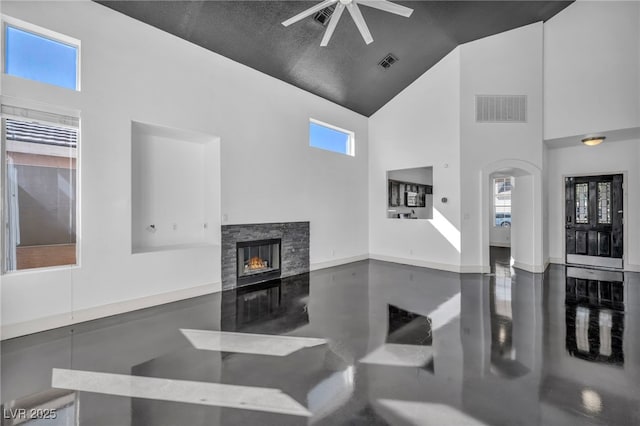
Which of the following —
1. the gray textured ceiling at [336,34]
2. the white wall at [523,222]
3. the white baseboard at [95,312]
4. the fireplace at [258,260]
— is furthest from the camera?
the white wall at [523,222]

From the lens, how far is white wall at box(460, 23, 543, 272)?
6.15 m

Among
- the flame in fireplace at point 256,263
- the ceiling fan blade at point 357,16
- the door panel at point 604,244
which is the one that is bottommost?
the flame in fireplace at point 256,263

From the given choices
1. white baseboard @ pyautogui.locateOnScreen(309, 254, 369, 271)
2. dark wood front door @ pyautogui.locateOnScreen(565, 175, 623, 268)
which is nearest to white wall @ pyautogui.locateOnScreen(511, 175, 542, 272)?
dark wood front door @ pyautogui.locateOnScreen(565, 175, 623, 268)

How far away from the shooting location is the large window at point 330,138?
6770 millimetres

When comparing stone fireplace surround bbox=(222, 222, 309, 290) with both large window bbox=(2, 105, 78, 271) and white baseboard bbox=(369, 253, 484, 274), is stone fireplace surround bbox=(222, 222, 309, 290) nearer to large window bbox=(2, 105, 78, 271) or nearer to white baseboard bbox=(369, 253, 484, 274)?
large window bbox=(2, 105, 78, 271)

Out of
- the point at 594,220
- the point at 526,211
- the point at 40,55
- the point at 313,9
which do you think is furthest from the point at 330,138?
the point at 594,220

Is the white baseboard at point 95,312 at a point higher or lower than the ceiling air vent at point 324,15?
lower

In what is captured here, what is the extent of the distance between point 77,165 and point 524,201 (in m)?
8.03

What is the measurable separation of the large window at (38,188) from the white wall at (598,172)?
9.26 metres

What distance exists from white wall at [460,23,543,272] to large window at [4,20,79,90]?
21.6ft

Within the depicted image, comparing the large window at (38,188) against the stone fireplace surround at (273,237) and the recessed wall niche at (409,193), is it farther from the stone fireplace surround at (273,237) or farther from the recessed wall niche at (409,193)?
the recessed wall niche at (409,193)

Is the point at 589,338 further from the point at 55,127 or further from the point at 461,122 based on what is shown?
the point at 55,127

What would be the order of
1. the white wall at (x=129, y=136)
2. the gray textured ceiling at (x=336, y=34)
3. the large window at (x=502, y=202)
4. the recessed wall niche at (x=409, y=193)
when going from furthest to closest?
the large window at (x=502, y=202), the recessed wall niche at (x=409, y=193), the gray textured ceiling at (x=336, y=34), the white wall at (x=129, y=136)

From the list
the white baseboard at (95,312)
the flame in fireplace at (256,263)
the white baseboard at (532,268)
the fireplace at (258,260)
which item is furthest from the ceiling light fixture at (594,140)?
the white baseboard at (95,312)
